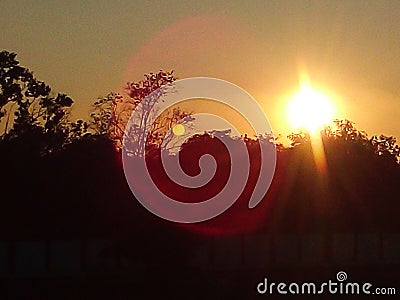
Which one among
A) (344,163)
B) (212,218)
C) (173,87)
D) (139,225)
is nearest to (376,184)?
(344,163)

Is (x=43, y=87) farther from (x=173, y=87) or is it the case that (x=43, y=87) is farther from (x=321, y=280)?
(x=321, y=280)

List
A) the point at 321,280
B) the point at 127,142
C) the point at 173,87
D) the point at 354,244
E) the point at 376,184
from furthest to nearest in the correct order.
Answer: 1. the point at 173,87
2. the point at 127,142
3. the point at 376,184
4. the point at 354,244
5. the point at 321,280

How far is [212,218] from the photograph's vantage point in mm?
38406

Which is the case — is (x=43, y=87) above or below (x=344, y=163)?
above

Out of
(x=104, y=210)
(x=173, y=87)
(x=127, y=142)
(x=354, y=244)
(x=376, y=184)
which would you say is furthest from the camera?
(x=173, y=87)

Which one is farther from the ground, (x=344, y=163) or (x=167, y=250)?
(x=344, y=163)

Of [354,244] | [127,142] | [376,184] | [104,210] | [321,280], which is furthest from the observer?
[127,142]

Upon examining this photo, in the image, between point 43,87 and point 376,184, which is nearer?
point 376,184

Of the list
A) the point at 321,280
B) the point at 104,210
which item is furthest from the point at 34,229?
the point at 321,280

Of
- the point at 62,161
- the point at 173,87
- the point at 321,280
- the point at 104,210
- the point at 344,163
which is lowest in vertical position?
the point at 321,280

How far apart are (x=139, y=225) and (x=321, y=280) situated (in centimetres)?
623

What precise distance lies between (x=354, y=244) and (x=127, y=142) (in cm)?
1674

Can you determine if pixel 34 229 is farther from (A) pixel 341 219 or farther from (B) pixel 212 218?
(A) pixel 341 219

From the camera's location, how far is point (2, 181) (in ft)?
133
